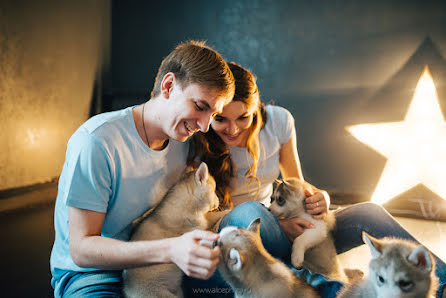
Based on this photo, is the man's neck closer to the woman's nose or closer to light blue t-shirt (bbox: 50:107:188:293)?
light blue t-shirt (bbox: 50:107:188:293)

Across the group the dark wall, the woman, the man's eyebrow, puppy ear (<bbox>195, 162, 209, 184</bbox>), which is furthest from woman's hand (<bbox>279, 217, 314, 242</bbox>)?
the dark wall

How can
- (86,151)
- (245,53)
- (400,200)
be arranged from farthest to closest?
(245,53) < (400,200) < (86,151)

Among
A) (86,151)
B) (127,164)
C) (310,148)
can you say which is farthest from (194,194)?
(310,148)

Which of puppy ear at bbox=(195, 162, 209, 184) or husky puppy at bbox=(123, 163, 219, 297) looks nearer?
husky puppy at bbox=(123, 163, 219, 297)

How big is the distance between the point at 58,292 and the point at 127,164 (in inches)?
19.8

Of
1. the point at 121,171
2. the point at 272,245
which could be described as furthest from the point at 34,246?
the point at 272,245

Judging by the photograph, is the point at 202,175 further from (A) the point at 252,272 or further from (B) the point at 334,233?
(B) the point at 334,233

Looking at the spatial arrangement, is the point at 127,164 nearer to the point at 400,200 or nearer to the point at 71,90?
the point at 71,90

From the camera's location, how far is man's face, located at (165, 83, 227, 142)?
1127mm

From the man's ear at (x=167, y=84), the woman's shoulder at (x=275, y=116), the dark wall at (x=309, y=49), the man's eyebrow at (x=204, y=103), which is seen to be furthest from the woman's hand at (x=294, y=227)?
the dark wall at (x=309, y=49)

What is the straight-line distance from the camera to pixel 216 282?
3.87 ft

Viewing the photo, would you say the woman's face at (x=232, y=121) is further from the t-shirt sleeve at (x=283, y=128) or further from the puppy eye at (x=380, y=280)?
the puppy eye at (x=380, y=280)

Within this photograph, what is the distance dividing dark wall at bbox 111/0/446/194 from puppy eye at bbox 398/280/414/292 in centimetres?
280

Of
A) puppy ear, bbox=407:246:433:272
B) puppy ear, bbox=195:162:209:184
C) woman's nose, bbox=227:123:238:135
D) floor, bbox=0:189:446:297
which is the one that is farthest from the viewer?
floor, bbox=0:189:446:297
